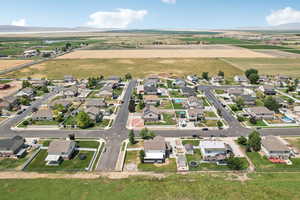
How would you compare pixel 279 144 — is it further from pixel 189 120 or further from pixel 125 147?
pixel 125 147

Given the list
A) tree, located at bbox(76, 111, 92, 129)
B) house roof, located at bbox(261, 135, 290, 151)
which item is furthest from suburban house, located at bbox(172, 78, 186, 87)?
house roof, located at bbox(261, 135, 290, 151)

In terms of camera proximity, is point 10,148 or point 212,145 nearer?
point 10,148

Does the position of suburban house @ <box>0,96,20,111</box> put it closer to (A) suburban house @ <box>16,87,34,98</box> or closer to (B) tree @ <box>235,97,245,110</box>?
(A) suburban house @ <box>16,87,34,98</box>

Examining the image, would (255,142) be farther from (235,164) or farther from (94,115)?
(94,115)

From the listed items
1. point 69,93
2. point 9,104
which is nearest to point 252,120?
point 69,93

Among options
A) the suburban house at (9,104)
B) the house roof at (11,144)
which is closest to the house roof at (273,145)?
the house roof at (11,144)

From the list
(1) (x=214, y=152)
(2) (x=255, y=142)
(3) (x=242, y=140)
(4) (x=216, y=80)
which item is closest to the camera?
(1) (x=214, y=152)
